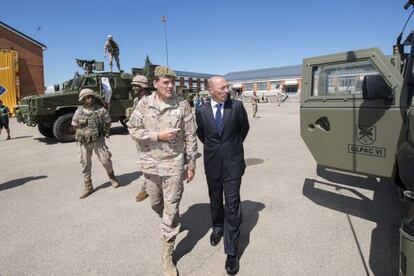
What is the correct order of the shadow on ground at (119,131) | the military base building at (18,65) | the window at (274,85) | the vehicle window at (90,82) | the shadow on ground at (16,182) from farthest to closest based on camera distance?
1. the window at (274,85)
2. the military base building at (18,65)
3. the shadow on ground at (119,131)
4. the vehicle window at (90,82)
5. the shadow on ground at (16,182)

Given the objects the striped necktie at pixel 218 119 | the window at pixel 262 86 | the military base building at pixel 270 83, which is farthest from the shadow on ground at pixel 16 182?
the window at pixel 262 86

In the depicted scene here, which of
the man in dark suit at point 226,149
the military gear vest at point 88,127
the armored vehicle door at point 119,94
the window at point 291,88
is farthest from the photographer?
the window at point 291,88

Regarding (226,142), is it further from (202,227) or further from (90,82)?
(90,82)

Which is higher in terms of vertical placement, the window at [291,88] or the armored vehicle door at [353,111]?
the window at [291,88]

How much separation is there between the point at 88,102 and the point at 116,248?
258cm

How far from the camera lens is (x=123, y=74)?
1203 cm

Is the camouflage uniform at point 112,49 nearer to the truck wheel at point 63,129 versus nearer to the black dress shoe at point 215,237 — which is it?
the truck wheel at point 63,129

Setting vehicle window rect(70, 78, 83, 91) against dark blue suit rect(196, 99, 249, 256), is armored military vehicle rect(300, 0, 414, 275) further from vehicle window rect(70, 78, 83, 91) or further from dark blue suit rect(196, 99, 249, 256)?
vehicle window rect(70, 78, 83, 91)

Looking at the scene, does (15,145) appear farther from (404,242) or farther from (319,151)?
(404,242)

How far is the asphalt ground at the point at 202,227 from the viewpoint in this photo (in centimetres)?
279

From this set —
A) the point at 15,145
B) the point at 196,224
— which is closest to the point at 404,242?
the point at 196,224

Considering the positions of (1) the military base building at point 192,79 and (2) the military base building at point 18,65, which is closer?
(2) the military base building at point 18,65

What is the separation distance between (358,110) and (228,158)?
1.49 metres

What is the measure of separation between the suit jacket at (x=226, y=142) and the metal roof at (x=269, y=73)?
5763cm
